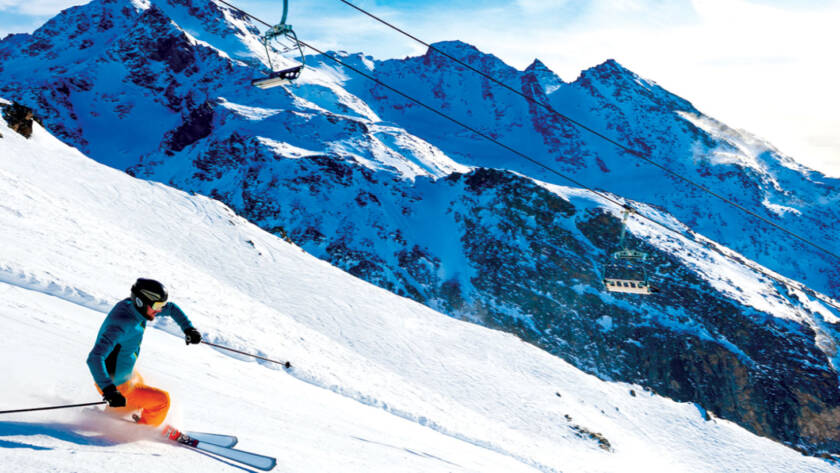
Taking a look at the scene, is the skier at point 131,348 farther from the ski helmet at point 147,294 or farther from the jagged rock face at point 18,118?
the jagged rock face at point 18,118

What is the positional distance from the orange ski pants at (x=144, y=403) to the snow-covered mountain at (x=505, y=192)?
41.0 ft

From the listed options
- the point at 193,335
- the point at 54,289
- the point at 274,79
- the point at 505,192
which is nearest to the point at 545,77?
the point at 505,192

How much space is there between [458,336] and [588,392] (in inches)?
274

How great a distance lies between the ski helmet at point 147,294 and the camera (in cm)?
521

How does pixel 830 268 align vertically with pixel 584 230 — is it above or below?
above

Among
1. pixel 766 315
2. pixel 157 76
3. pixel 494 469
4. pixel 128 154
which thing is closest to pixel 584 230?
pixel 766 315

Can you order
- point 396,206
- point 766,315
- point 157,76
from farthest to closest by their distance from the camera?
point 157,76
point 396,206
point 766,315

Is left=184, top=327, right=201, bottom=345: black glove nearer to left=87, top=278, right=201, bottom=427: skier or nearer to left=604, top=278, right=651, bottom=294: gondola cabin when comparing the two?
left=87, top=278, right=201, bottom=427: skier

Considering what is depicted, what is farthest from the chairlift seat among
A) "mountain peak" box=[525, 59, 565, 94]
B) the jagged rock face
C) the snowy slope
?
"mountain peak" box=[525, 59, 565, 94]

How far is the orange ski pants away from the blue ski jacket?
129mm

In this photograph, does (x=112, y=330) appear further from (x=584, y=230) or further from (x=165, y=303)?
(x=584, y=230)

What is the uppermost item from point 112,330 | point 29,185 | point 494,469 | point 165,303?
point 29,185

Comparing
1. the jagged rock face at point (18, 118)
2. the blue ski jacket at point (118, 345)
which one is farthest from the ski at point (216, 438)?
the jagged rock face at point (18, 118)

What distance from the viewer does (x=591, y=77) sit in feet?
590
